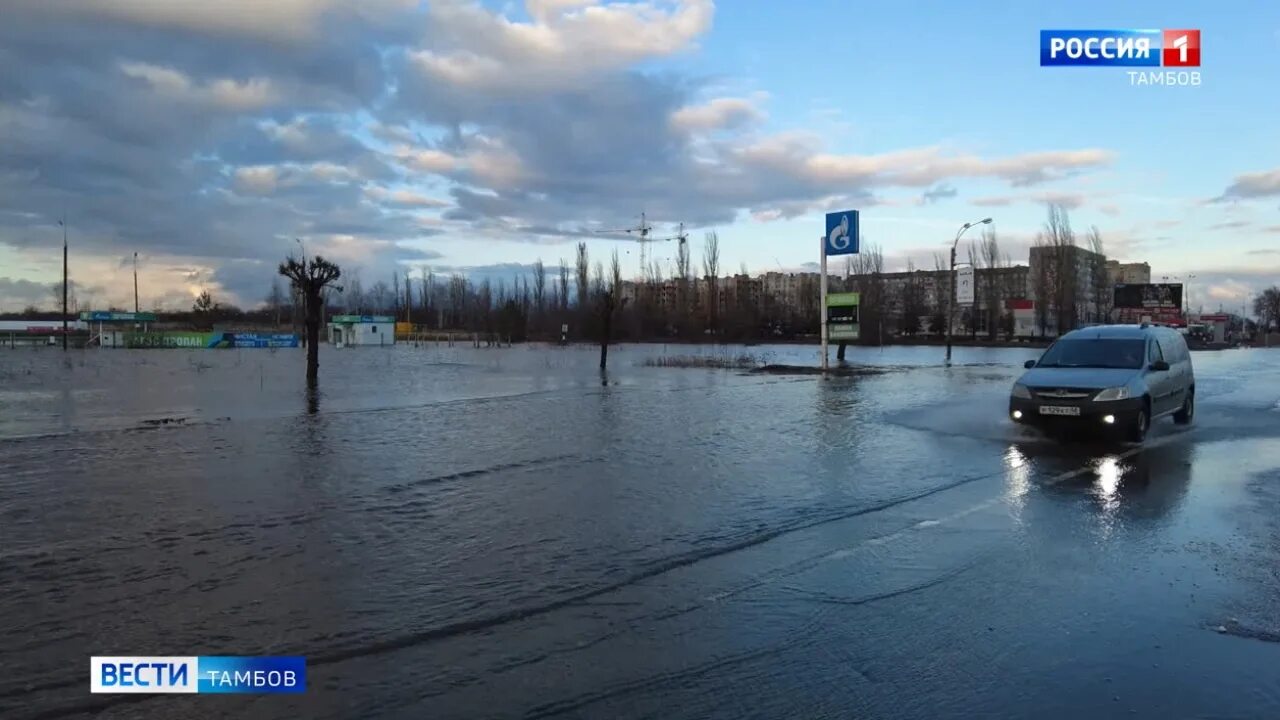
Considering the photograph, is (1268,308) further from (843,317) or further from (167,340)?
(167,340)

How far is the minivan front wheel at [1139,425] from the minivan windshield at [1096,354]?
3.07 ft

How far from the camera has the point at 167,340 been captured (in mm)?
75125

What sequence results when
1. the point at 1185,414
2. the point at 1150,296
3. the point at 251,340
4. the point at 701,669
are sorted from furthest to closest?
the point at 251,340
the point at 1150,296
the point at 1185,414
the point at 701,669

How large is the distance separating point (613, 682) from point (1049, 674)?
7.23ft

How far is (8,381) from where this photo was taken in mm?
27609

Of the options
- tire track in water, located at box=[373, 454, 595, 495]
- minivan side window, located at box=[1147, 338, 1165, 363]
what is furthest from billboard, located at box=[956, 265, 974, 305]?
tire track in water, located at box=[373, 454, 595, 495]

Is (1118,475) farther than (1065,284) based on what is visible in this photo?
No

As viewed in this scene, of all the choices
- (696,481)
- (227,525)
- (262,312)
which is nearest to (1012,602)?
(696,481)

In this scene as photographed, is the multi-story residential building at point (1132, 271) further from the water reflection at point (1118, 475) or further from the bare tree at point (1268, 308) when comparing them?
the water reflection at point (1118, 475)

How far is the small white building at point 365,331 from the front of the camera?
83.1 metres

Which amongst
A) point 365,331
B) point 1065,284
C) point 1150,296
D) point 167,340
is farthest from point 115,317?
point 1150,296

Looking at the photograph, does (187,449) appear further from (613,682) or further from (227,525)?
(613,682)

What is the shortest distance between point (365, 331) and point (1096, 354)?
259 feet

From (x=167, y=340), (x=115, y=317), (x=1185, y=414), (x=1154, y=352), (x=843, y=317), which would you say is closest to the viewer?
(x=1154, y=352)
